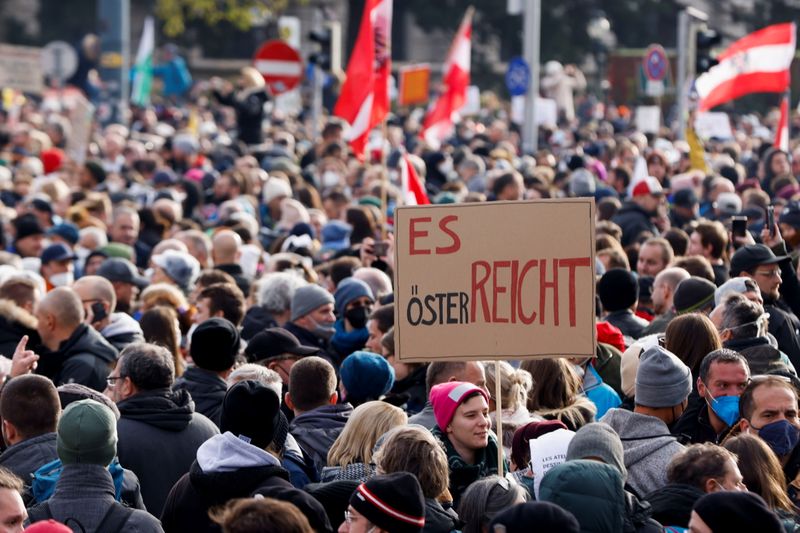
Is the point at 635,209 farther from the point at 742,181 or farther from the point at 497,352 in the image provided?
the point at 497,352

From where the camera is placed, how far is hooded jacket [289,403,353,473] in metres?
6.03

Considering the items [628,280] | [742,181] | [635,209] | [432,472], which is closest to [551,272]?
[432,472]

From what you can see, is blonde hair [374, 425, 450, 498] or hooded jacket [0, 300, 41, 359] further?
hooded jacket [0, 300, 41, 359]

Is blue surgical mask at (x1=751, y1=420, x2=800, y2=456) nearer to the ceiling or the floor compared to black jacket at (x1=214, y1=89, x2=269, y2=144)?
nearer to the floor

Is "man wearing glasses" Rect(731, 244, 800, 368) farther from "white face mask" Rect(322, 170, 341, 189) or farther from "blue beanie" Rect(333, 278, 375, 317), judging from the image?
"white face mask" Rect(322, 170, 341, 189)

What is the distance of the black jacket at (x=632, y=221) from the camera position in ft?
41.0

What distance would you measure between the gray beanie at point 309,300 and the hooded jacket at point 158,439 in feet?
7.96

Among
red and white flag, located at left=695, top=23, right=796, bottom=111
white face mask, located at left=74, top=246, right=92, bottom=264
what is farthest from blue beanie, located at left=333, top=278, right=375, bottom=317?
red and white flag, located at left=695, top=23, right=796, bottom=111

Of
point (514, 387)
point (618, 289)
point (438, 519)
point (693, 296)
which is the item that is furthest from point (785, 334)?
point (438, 519)

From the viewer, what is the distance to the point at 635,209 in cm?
1277

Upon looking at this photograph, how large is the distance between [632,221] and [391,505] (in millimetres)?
8557

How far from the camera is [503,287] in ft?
18.5

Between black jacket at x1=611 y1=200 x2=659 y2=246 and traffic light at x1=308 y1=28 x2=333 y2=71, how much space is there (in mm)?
9445

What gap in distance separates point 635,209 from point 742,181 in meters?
3.49
